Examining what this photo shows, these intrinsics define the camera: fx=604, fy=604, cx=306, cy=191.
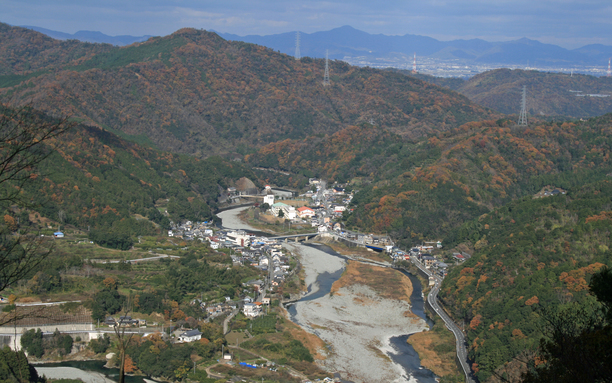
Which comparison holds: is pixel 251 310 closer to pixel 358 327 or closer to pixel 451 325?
pixel 358 327

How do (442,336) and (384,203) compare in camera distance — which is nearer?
(442,336)

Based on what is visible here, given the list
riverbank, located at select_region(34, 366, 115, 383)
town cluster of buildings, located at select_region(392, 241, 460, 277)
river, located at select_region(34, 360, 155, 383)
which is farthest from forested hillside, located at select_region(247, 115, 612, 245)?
riverbank, located at select_region(34, 366, 115, 383)

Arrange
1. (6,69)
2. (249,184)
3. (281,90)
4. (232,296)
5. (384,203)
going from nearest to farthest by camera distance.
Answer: (232,296)
(384,203)
(249,184)
(6,69)
(281,90)

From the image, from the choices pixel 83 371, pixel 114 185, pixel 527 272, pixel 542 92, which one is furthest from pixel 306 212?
pixel 542 92

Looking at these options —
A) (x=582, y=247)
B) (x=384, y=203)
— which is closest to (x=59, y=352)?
(x=582, y=247)

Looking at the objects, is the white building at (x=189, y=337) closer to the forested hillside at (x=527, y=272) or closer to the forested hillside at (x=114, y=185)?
the forested hillside at (x=527, y=272)

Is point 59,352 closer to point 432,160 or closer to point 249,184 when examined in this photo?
point 432,160

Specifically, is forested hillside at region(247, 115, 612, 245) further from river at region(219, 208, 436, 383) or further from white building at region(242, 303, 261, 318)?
white building at region(242, 303, 261, 318)
